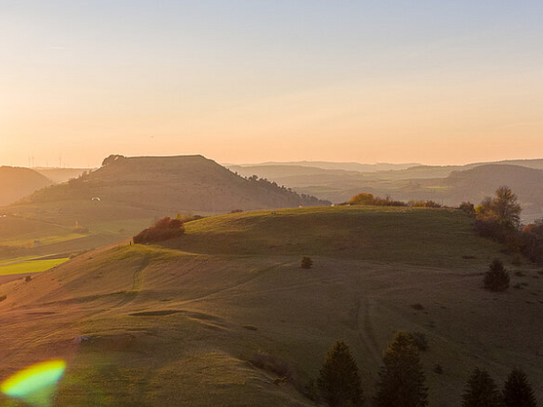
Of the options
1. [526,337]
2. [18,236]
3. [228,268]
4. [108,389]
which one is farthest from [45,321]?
[18,236]

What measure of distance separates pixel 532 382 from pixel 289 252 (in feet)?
112

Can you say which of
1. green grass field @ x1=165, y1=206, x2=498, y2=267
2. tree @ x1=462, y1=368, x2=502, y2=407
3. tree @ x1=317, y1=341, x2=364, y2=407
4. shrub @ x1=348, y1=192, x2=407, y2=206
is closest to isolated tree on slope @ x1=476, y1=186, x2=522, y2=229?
green grass field @ x1=165, y1=206, x2=498, y2=267

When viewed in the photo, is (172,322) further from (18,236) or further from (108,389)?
(18,236)

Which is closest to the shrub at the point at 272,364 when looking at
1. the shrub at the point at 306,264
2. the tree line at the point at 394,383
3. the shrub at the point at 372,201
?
the tree line at the point at 394,383

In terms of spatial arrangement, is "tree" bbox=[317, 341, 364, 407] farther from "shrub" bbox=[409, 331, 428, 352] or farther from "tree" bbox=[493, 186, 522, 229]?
"tree" bbox=[493, 186, 522, 229]

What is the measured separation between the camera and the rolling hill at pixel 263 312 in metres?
21.3

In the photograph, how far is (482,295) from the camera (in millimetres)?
41438

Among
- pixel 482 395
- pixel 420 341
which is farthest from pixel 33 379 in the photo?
pixel 420 341

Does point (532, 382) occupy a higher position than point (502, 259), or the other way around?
point (502, 259)

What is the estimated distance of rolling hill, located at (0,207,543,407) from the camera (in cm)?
2130

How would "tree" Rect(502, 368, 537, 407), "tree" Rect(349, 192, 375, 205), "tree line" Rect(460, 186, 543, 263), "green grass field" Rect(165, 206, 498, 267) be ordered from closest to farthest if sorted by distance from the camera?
"tree" Rect(502, 368, 537, 407)
"tree line" Rect(460, 186, 543, 263)
"green grass field" Rect(165, 206, 498, 267)
"tree" Rect(349, 192, 375, 205)

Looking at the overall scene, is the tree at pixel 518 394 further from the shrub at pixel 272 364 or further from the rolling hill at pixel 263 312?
the shrub at pixel 272 364

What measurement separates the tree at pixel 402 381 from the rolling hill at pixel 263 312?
281 centimetres

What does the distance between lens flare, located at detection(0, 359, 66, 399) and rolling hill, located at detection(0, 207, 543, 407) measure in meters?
0.68
